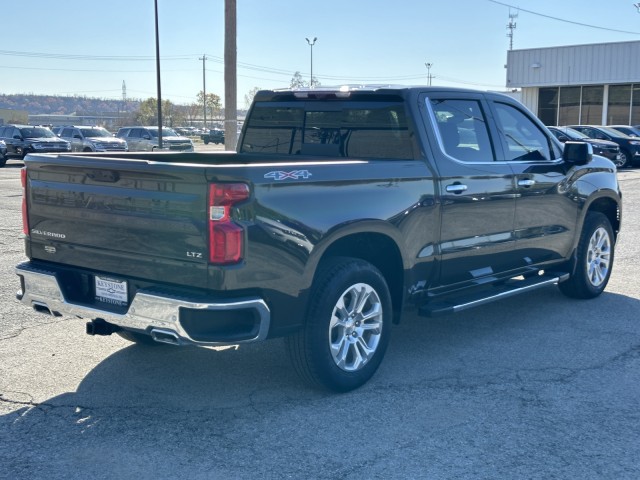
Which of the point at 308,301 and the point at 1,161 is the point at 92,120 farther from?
the point at 308,301

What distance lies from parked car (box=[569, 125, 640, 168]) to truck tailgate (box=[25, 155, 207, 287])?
1063 inches

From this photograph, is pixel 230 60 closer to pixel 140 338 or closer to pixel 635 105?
pixel 140 338

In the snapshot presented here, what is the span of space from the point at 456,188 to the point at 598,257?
8.96 feet

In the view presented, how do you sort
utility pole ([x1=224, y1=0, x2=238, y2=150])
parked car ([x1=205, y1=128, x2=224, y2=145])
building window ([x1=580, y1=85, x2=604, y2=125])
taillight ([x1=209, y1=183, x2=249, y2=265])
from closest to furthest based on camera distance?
taillight ([x1=209, y1=183, x2=249, y2=265]), utility pole ([x1=224, y1=0, x2=238, y2=150]), building window ([x1=580, y1=85, x2=604, y2=125]), parked car ([x1=205, y1=128, x2=224, y2=145])

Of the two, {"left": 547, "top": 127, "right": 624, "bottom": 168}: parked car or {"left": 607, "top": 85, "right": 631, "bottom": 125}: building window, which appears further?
{"left": 607, "top": 85, "right": 631, "bottom": 125}: building window

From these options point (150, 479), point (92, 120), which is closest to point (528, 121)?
point (150, 479)

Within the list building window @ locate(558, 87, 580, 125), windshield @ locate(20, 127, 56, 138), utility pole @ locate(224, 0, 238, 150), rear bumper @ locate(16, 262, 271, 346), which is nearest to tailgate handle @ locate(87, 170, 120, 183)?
rear bumper @ locate(16, 262, 271, 346)

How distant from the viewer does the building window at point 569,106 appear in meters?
44.2

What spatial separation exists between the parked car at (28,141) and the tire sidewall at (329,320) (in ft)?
98.0

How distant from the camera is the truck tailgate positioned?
434cm

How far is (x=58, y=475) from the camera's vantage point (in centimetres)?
387

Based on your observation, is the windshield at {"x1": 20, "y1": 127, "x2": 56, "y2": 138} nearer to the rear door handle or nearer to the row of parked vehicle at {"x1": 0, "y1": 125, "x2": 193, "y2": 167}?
the row of parked vehicle at {"x1": 0, "y1": 125, "x2": 193, "y2": 167}

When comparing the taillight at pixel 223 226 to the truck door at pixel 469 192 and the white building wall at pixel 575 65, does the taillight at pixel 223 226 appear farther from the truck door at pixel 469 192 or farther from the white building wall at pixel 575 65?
the white building wall at pixel 575 65

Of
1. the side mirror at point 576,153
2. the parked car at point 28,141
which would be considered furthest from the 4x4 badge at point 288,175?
the parked car at point 28,141
